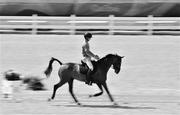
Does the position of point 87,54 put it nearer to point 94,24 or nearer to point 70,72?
point 70,72

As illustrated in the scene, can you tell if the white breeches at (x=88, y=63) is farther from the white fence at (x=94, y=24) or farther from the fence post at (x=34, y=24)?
the fence post at (x=34, y=24)

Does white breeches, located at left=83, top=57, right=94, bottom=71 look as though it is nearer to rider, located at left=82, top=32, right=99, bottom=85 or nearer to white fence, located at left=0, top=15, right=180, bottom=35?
rider, located at left=82, top=32, right=99, bottom=85

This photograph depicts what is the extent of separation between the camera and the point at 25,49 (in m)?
25.0

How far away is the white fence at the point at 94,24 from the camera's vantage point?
27.6 m

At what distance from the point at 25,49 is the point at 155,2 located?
749cm

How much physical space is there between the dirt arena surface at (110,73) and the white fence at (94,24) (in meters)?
0.96

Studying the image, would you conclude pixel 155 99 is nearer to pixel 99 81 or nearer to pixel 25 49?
pixel 99 81

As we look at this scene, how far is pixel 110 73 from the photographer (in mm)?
20906

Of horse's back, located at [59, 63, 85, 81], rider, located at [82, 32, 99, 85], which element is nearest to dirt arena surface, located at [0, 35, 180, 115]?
horse's back, located at [59, 63, 85, 81]

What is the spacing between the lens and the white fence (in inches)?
1086

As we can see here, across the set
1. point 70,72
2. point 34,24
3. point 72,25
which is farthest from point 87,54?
point 34,24

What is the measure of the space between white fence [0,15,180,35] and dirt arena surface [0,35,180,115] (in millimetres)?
957

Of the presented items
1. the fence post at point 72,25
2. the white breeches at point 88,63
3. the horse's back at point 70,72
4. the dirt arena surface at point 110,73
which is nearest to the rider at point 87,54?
the white breeches at point 88,63

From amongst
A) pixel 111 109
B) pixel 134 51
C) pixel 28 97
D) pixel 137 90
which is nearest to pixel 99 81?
pixel 111 109
